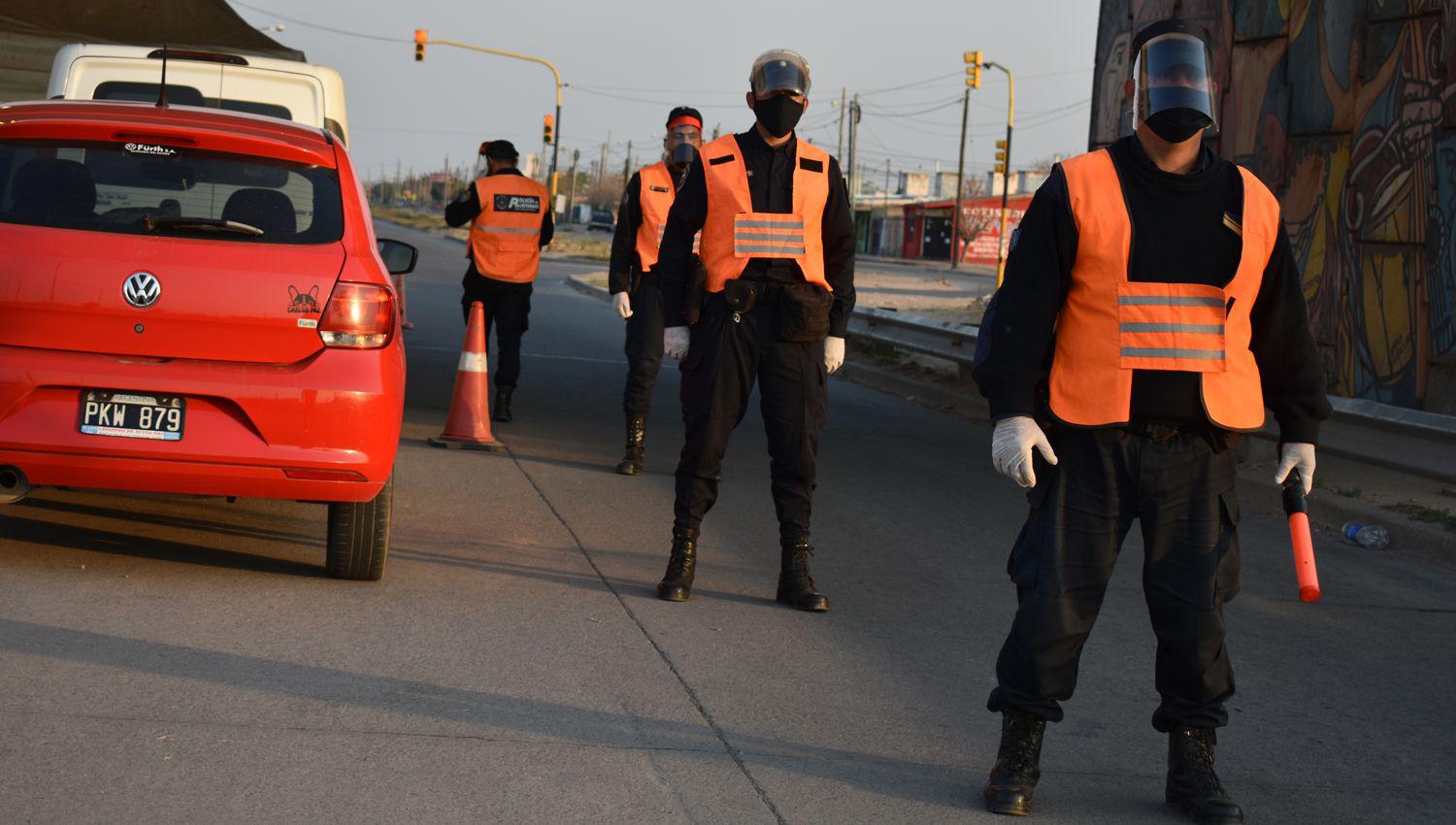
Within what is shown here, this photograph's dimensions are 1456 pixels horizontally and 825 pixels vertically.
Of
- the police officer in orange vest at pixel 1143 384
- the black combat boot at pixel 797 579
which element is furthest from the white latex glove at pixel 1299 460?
the black combat boot at pixel 797 579

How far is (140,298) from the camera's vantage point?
5.79 m

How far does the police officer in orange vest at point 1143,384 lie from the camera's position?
4.09 m

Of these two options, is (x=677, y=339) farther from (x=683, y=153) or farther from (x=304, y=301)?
(x=683, y=153)

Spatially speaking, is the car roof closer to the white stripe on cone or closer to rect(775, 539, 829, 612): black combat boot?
rect(775, 539, 829, 612): black combat boot

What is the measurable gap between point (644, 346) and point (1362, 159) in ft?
19.0

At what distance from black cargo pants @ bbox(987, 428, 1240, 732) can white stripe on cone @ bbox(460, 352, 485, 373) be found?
252 inches

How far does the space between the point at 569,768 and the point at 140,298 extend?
2542 millimetres

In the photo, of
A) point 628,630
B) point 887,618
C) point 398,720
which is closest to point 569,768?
point 398,720

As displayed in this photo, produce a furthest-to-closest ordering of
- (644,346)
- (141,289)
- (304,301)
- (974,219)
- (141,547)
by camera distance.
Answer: (974,219) → (644,346) → (141,547) → (304,301) → (141,289)

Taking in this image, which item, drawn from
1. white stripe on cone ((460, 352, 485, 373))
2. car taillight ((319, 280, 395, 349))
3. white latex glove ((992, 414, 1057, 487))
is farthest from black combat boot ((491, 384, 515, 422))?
white latex glove ((992, 414, 1057, 487))

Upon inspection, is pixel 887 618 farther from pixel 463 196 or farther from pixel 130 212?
pixel 463 196

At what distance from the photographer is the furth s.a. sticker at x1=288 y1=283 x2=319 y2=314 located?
5.91 m

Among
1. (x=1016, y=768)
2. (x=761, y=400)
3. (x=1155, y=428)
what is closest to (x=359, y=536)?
(x=761, y=400)

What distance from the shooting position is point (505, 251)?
37.5ft
